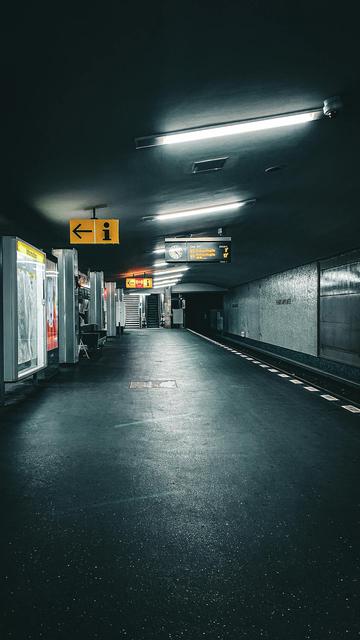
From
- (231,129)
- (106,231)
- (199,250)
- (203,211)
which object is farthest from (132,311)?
(231,129)

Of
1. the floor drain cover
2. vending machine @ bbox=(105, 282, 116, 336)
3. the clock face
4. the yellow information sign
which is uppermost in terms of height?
the clock face

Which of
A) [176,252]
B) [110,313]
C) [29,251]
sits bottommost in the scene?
[110,313]

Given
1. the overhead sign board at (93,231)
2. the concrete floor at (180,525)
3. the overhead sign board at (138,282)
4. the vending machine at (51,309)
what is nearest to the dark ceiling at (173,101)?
the overhead sign board at (93,231)

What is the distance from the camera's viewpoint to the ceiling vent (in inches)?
256

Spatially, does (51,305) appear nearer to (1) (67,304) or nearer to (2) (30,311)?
(1) (67,304)

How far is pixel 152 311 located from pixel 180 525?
141 ft

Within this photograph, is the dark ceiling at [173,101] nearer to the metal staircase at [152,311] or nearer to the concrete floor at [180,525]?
the concrete floor at [180,525]

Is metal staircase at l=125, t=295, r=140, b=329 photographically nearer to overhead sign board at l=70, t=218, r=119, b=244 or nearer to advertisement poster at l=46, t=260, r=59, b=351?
advertisement poster at l=46, t=260, r=59, b=351

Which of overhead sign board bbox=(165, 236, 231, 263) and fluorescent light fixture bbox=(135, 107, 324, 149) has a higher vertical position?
fluorescent light fixture bbox=(135, 107, 324, 149)

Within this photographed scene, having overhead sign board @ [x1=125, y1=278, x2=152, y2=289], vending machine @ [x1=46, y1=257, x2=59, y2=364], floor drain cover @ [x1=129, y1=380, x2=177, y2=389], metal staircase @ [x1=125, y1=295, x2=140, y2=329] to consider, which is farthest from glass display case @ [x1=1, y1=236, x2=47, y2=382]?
metal staircase @ [x1=125, y1=295, x2=140, y2=329]

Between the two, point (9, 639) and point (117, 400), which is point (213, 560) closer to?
point (9, 639)

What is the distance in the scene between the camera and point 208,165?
21.9 ft

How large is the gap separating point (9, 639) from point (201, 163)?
6.08 meters

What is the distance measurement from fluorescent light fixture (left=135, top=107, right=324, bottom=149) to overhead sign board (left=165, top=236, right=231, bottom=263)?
681 centimetres
